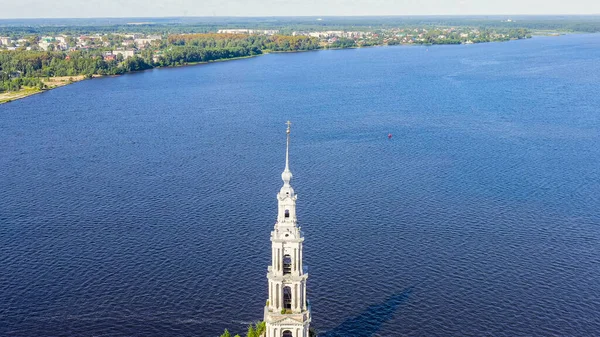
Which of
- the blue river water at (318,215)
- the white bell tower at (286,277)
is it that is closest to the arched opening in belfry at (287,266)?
the white bell tower at (286,277)

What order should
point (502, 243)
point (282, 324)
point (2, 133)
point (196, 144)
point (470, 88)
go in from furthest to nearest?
point (470, 88)
point (2, 133)
point (196, 144)
point (502, 243)
point (282, 324)

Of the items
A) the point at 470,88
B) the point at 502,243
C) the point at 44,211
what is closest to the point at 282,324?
the point at 502,243

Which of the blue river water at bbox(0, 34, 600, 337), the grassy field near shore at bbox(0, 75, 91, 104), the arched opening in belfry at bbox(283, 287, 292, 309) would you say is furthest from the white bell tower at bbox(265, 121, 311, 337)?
the grassy field near shore at bbox(0, 75, 91, 104)

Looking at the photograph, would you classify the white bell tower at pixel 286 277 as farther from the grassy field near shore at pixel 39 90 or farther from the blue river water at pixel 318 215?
the grassy field near shore at pixel 39 90

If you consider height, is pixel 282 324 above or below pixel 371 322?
above

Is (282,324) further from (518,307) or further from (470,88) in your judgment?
(470,88)

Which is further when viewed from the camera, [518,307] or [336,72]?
[336,72]

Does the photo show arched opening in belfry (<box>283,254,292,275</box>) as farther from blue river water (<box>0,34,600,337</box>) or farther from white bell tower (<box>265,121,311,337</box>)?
blue river water (<box>0,34,600,337</box>)

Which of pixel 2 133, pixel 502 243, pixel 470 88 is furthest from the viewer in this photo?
pixel 470 88

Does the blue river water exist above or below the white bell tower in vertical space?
below
